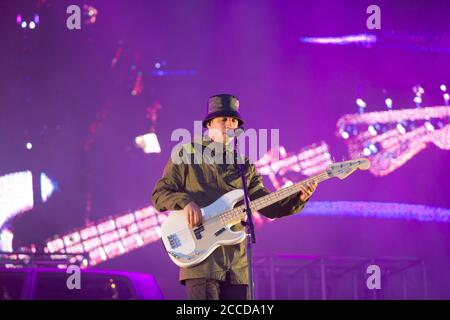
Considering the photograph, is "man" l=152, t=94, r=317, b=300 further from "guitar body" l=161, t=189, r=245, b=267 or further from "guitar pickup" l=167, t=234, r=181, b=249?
"guitar pickup" l=167, t=234, r=181, b=249

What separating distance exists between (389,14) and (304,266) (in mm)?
3656

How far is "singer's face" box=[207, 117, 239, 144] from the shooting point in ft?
14.6

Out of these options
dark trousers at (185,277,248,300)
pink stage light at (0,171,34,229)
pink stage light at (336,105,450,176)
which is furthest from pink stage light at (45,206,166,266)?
dark trousers at (185,277,248,300)

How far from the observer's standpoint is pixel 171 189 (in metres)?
4.32

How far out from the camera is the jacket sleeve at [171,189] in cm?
420

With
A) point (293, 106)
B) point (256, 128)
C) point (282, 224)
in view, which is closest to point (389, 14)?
point (293, 106)

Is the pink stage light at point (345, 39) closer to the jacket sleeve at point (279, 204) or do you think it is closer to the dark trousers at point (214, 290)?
the jacket sleeve at point (279, 204)

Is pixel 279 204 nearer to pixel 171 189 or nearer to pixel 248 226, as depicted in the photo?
pixel 248 226

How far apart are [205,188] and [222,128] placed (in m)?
0.43

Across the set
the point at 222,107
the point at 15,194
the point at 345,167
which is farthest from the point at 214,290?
the point at 15,194
